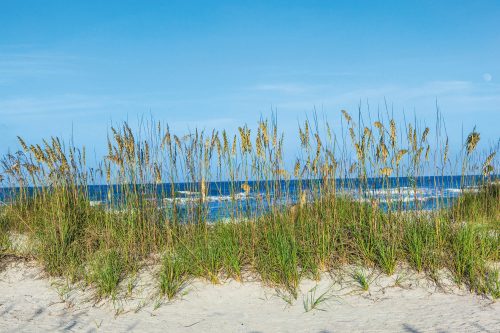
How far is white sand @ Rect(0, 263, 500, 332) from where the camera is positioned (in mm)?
4125

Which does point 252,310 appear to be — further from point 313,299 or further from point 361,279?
point 361,279

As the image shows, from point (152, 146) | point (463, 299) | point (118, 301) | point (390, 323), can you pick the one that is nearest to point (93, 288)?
point (118, 301)

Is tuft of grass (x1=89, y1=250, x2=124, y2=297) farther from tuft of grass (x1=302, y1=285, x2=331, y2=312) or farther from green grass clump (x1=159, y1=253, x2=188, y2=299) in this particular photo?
tuft of grass (x1=302, y1=285, x2=331, y2=312)

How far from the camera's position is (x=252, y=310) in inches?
178

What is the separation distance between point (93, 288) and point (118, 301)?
1.43 feet

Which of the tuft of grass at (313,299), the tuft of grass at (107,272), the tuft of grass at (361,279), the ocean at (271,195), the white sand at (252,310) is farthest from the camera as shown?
the ocean at (271,195)

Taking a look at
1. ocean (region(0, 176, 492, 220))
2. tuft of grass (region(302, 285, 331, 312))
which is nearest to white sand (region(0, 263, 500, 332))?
tuft of grass (region(302, 285, 331, 312))

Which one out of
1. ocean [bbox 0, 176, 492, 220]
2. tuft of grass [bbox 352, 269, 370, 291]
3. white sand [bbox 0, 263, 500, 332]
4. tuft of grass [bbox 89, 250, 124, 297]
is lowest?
white sand [bbox 0, 263, 500, 332]

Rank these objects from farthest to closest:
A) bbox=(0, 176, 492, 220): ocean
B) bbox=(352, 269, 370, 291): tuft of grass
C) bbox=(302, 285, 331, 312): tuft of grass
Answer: bbox=(0, 176, 492, 220): ocean → bbox=(352, 269, 370, 291): tuft of grass → bbox=(302, 285, 331, 312): tuft of grass

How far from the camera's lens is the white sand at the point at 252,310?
13.5ft

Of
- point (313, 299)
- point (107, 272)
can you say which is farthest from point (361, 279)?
point (107, 272)

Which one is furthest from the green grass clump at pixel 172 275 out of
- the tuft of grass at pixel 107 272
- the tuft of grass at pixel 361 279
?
the tuft of grass at pixel 361 279

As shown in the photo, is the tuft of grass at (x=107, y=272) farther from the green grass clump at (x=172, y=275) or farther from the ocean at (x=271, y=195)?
the ocean at (x=271, y=195)

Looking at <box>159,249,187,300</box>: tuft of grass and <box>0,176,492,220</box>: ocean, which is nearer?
<box>159,249,187,300</box>: tuft of grass
